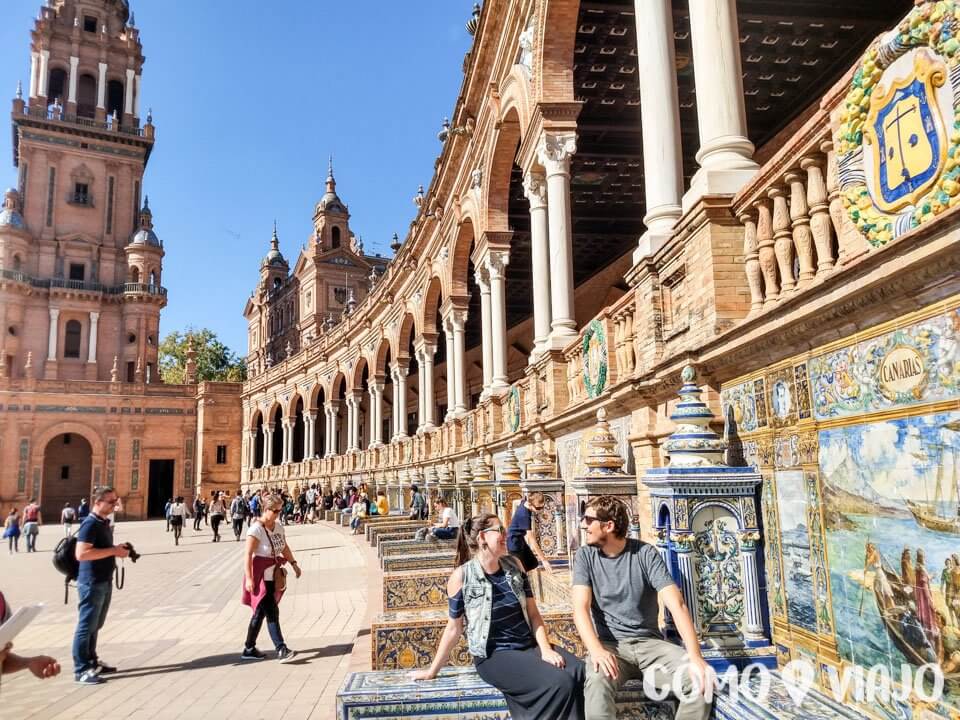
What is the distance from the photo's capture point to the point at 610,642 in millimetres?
3691

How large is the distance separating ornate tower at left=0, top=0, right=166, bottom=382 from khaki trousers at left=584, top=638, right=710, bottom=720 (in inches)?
2119

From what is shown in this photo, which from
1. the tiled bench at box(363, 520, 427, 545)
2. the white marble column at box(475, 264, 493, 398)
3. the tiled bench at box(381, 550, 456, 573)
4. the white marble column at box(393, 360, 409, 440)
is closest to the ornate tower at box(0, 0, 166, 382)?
the white marble column at box(393, 360, 409, 440)

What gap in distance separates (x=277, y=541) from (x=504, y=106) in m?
9.37

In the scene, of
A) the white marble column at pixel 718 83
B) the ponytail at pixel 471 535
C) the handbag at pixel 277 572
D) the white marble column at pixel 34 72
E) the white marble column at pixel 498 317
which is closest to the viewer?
the ponytail at pixel 471 535

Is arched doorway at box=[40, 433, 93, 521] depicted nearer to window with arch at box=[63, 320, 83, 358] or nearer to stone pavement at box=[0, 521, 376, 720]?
window with arch at box=[63, 320, 83, 358]

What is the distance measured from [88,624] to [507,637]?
4.62 metres

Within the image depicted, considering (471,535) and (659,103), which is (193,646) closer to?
(471,535)

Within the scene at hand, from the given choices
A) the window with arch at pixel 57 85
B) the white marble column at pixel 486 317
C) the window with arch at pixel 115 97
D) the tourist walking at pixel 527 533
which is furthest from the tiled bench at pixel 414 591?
the window with arch at pixel 115 97

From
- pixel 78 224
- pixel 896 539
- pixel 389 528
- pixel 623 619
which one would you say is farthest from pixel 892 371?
pixel 78 224

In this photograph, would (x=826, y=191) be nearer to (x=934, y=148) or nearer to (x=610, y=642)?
(x=934, y=148)

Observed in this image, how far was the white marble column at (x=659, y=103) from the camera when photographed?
691 centimetres

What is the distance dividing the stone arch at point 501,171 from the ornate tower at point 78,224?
1723 inches

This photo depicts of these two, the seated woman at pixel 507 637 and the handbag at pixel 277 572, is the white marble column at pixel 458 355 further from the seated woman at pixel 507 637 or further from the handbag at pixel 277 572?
the seated woman at pixel 507 637

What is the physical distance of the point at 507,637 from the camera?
376cm
